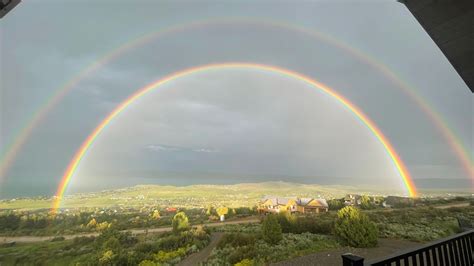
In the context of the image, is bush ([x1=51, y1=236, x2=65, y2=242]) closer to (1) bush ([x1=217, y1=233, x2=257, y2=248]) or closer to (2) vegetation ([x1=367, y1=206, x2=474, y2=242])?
(1) bush ([x1=217, y1=233, x2=257, y2=248])

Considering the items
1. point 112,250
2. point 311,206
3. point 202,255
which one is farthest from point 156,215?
point 311,206

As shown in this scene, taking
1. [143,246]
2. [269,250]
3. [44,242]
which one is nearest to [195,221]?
[143,246]

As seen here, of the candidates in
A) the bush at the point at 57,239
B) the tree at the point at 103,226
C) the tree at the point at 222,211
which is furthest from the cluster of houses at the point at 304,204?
the bush at the point at 57,239

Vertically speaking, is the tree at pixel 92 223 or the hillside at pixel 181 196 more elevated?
the hillside at pixel 181 196

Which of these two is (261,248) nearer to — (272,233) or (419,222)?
(272,233)

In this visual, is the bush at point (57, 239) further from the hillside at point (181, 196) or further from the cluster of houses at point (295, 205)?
the cluster of houses at point (295, 205)

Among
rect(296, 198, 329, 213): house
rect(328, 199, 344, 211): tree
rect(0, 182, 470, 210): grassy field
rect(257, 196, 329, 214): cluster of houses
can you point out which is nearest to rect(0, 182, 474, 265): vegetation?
rect(328, 199, 344, 211): tree
